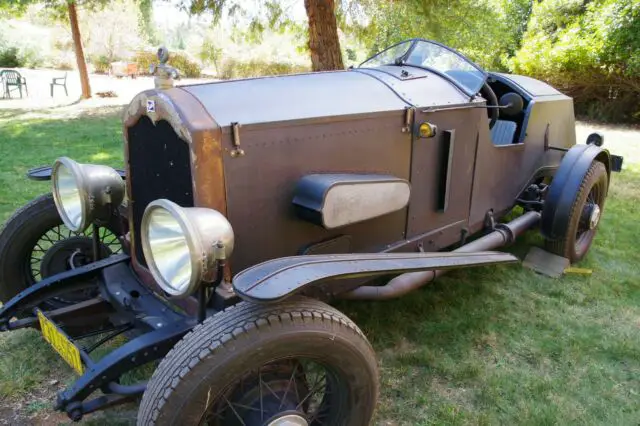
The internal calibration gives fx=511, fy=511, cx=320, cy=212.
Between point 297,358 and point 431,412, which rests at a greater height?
point 297,358

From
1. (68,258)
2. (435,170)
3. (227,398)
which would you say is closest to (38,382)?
(68,258)

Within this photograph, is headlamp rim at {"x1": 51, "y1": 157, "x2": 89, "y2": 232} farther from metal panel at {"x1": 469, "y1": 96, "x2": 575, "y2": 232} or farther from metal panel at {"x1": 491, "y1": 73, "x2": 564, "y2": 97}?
metal panel at {"x1": 491, "y1": 73, "x2": 564, "y2": 97}

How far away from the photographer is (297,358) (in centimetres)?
194

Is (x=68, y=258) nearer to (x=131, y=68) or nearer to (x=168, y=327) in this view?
(x=168, y=327)

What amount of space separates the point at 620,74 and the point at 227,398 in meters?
12.0

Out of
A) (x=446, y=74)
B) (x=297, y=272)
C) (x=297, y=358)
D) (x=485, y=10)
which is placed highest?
(x=485, y=10)

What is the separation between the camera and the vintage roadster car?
1811mm

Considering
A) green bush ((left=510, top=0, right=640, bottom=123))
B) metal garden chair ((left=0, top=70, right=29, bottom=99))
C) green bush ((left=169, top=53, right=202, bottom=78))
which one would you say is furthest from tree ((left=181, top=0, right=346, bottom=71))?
green bush ((left=169, top=53, right=202, bottom=78))

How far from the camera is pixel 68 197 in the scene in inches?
104

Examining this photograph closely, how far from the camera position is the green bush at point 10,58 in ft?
78.1

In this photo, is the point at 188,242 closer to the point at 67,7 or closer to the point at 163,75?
the point at 163,75

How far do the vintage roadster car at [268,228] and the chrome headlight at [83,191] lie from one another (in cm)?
1

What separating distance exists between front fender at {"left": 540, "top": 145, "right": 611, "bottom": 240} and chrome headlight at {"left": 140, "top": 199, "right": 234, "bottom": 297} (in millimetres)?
2619

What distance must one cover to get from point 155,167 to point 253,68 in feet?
61.7
